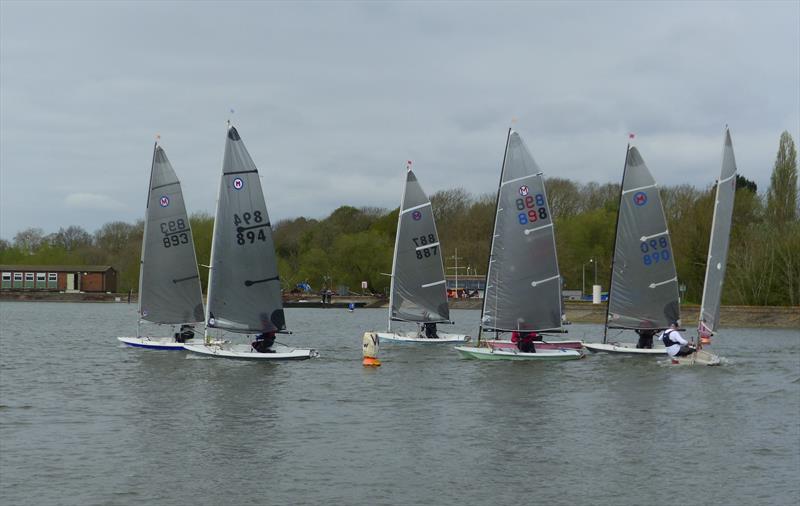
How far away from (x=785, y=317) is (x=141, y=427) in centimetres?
6232

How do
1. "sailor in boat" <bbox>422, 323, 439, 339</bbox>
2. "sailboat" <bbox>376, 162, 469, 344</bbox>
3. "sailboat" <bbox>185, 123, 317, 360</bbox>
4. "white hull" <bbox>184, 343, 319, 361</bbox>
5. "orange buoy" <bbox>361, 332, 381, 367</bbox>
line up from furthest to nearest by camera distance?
"sailor in boat" <bbox>422, 323, 439, 339</bbox>
"sailboat" <bbox>376, 162, 469, 344</bbox>
"orange buoy" <bbox>361, 332, 381, 367</bbox>
"sailboat" <bbox>185, 123, 317, 360</bbox>
"white hull" <bbox>184, 343, 319, 361</bbox>

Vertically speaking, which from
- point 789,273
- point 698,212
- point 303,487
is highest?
point 698,212

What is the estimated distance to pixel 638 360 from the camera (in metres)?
43.0

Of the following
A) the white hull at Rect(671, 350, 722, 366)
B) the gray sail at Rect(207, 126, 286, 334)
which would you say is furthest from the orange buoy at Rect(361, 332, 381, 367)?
the white hull at Rect(671, 350, 722, 366)

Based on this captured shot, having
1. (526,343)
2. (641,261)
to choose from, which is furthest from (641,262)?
(526,343)

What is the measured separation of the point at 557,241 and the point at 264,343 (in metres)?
82.6

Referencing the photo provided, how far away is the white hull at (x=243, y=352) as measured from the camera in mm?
37906

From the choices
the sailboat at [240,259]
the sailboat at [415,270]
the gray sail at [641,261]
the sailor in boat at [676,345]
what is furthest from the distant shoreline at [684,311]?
the sailboat at [240,259]

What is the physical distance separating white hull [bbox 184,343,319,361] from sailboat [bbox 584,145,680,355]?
12698 millimetres

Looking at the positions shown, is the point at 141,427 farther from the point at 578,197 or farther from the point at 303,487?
the point at 578,197

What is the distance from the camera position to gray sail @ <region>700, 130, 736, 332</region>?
4116 cm

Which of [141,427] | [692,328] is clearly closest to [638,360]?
[141,427]

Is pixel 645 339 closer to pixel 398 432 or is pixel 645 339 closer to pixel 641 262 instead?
pixel 641 262

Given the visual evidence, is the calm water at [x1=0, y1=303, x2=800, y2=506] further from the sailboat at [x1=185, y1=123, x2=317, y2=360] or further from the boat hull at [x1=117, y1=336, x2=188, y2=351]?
the sailboat at [x1=185, y1=123, x2=317, y2=360]
